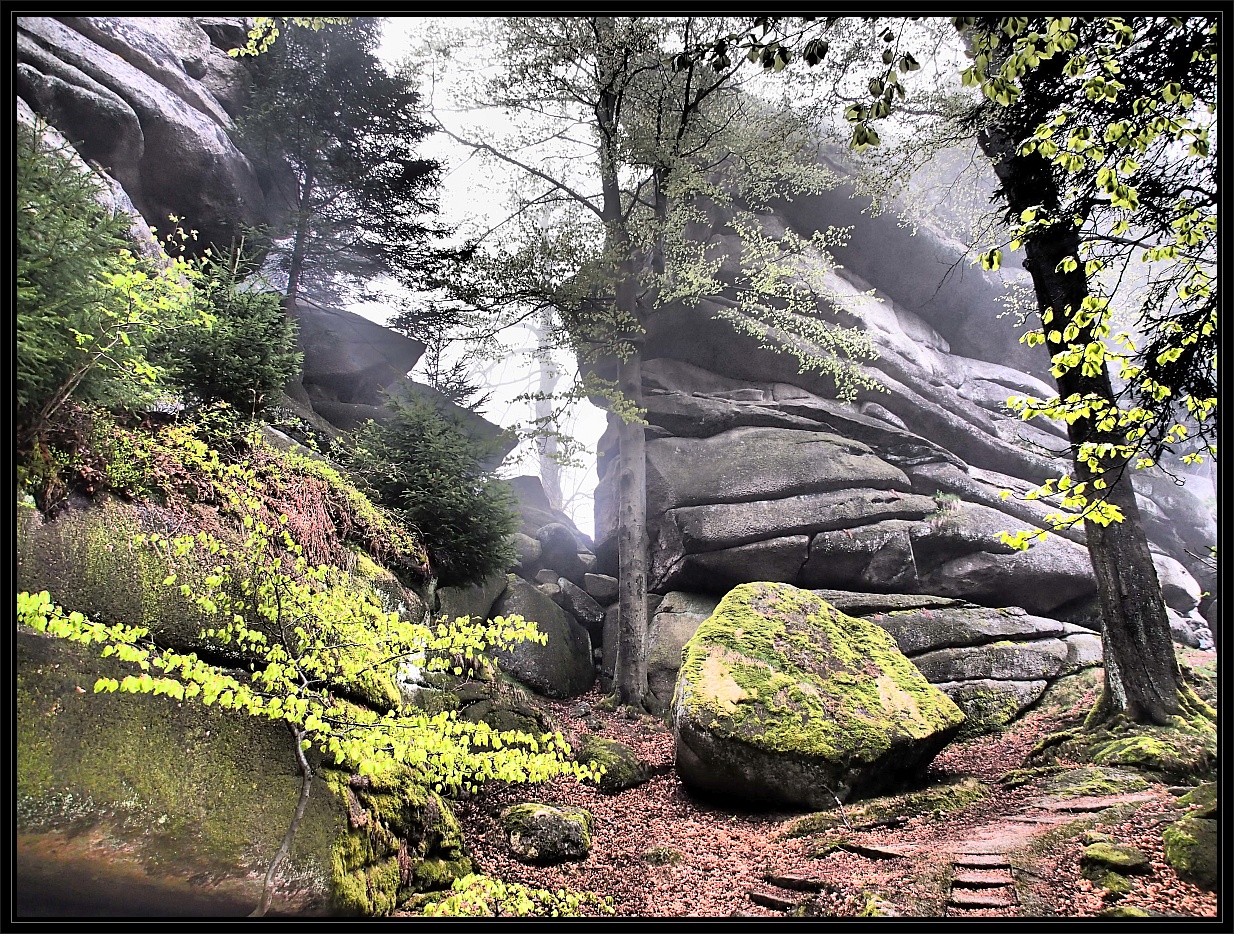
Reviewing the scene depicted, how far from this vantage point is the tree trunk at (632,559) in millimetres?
10672

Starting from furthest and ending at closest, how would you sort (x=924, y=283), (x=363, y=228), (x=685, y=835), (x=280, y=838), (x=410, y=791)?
(x=924, y=283) → (x=363, y=228) → (x=685, y=835) → (x=410, y=791) → (x=280, y=838)

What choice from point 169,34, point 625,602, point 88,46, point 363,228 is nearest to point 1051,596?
point 625,602

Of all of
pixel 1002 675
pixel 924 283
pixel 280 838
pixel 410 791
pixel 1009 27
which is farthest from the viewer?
pixel 924 283

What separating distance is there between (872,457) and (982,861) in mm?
11550

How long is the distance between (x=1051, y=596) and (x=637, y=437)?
9651 millimetres

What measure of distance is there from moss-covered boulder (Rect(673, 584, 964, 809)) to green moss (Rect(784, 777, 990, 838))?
22cm

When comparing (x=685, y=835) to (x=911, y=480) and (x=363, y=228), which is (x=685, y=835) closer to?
(x=911, y=480)

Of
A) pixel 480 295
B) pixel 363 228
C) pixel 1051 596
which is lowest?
pixel 1051 596

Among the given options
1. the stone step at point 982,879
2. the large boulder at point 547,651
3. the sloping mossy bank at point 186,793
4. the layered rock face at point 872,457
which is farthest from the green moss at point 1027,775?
the large boulder at point 547,651

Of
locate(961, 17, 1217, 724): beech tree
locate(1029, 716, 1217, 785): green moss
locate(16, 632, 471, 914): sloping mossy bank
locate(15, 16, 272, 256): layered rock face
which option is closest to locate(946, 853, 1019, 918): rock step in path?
locate(961, 17, 1217, 724): beech tree

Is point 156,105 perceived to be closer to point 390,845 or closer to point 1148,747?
point 390,845

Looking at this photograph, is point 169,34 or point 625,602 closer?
point 625,602

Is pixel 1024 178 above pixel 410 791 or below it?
above

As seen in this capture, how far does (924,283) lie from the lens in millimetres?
18312
